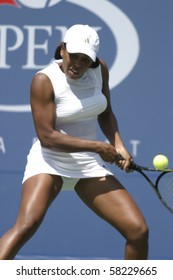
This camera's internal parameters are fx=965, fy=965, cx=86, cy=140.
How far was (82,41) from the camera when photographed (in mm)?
5000

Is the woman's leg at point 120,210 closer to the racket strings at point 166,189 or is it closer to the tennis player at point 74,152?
the tennis player at point 74,152

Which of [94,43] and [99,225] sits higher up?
[94,43]

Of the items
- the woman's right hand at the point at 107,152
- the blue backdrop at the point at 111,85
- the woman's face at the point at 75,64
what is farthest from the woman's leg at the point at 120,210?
the blue backdrop at the point at 111,85

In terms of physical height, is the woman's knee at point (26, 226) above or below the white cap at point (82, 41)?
below

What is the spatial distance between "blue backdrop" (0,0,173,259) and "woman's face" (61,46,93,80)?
1608 mm

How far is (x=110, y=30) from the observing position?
6.69 metres

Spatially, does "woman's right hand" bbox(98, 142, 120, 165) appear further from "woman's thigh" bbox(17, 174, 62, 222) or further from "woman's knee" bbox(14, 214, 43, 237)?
"woman's knee" bbox(14, 214, 43, 237)

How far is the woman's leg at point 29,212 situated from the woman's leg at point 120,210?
0.21 meters

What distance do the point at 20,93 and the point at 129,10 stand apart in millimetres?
951

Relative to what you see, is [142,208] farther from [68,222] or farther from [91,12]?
[91,12]

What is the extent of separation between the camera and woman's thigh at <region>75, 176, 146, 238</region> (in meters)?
5.02

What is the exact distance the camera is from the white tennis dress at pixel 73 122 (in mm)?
5109

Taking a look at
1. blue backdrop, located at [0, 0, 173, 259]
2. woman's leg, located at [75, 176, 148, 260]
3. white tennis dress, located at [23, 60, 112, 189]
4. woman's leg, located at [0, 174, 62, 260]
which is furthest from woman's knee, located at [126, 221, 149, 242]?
blue backdrop, located at [0, 0, 173, 259]

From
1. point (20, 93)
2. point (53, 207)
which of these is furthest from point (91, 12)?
point (53, 207)
